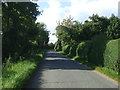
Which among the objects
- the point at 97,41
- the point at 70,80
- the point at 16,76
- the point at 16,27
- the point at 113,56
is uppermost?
the point at 16,27

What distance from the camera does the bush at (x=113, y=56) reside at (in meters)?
15.4

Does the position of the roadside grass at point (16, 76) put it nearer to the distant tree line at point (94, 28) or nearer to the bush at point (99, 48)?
the bush at point (99, 48)

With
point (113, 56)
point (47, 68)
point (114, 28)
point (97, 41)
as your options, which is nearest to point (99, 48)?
point (97, 41)

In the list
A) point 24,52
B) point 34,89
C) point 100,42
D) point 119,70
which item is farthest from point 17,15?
point 34,89

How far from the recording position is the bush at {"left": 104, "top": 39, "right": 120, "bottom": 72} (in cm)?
1541

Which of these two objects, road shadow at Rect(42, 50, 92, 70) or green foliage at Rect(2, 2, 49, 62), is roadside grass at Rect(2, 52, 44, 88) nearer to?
road shadow at Rect(42, 50, 92, 70)

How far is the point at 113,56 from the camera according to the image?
1612 cm

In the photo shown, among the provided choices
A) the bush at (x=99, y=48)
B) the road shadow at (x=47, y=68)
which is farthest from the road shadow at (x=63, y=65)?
the bush at (x=99, y=48)

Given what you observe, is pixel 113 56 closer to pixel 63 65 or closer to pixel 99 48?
pixel 99 48

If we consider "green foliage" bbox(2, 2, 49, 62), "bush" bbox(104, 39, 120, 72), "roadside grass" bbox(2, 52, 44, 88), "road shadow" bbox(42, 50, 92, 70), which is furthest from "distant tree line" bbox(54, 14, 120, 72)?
"green foliage" bbox(2, 2, 49, 62)

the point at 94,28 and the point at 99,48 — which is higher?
the point at 94,28

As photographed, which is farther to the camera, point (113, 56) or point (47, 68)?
point (47, 68)

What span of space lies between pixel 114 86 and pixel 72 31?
26.3 meters

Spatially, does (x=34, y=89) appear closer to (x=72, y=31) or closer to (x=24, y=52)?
(x=24, y=52)
